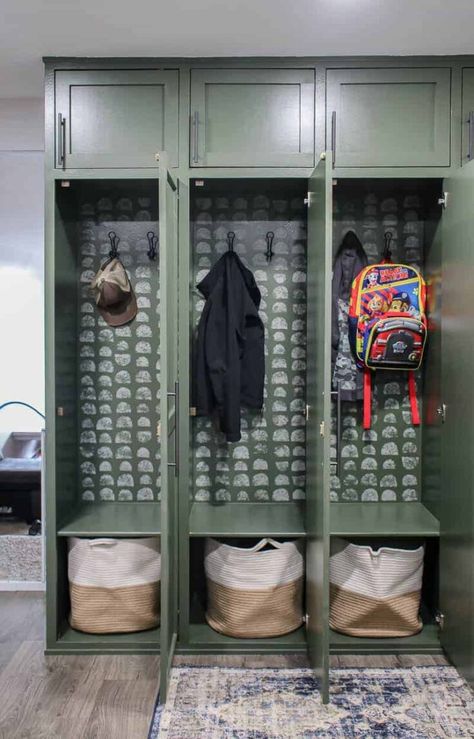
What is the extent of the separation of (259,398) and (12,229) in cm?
194

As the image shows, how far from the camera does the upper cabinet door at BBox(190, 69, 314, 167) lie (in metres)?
2.77

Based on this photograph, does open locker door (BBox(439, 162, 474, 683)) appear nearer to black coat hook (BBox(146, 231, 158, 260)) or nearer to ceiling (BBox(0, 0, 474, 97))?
ceiling (BBox(0, 0, 474, 97))

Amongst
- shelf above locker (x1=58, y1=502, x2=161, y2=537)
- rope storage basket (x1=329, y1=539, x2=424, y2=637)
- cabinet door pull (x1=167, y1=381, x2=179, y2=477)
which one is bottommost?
rope storage basket (x1=329, y1=539, x2=424, y2=637)

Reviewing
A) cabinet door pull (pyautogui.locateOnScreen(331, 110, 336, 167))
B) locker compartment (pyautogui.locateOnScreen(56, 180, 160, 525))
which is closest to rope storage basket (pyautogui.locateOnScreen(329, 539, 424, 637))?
locker compartment (pyautogui.locateOnScreen(56, 180, 160, 525))

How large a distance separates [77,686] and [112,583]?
1.45 feet

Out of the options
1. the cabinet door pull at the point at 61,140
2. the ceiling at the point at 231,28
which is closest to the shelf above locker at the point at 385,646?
the cabinet door pull at the point at 61,140

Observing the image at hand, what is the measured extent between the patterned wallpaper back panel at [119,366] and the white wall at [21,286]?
0.84 meters

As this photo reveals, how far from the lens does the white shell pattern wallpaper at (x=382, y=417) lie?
3115 mm

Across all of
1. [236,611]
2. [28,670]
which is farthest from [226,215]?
[28,670]

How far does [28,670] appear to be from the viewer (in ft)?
8.91

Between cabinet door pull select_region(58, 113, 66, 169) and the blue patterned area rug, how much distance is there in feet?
7.34

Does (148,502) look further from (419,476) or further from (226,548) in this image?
(419,476)

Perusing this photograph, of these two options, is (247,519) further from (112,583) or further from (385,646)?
(385,646)

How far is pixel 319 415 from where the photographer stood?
98.5 inches
